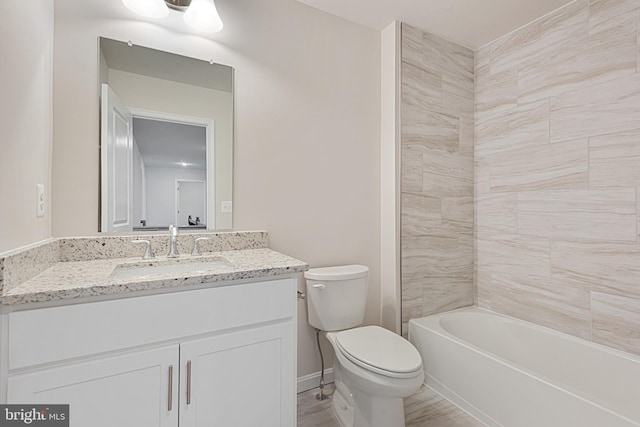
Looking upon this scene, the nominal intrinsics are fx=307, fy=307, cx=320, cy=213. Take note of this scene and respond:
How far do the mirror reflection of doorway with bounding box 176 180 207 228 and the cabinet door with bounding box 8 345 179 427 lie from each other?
0.74 meters

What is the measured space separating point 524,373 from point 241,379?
51.7 inches

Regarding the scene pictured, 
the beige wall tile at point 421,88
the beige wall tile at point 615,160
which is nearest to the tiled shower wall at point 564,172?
the beige wall tile at point 615,160

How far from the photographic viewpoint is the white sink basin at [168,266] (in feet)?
4.17

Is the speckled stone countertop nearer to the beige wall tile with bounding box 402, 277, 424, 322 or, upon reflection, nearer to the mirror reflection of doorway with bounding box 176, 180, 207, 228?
the mirror reflection of doorway with bounding box 176, 180, 207, 228

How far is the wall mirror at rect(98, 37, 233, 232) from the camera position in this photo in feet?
4.77

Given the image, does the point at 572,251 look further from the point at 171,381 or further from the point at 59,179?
the point at 59,179

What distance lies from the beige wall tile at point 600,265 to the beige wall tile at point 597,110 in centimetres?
66

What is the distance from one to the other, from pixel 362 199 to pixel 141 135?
4.47 ft

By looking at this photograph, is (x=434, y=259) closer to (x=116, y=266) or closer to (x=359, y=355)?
(x=359, y=355)

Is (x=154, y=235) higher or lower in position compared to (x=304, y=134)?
lower

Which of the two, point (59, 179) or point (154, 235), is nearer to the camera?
point (59, 179)

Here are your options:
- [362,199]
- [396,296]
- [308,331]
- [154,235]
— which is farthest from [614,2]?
[154,235]

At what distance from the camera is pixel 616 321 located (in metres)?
1.70

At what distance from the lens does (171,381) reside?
1030mm
